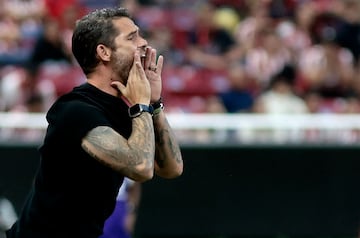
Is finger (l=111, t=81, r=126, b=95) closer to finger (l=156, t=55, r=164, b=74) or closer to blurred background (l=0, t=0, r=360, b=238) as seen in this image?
finger (l=156, t=55, r=164, b=74)

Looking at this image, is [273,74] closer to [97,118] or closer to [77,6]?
[77,6]

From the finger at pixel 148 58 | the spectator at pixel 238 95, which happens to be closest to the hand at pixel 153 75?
the finger at pixel 148 58

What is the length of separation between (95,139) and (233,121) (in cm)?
641

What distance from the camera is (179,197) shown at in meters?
11.0

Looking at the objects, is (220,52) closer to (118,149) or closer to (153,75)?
(153,75)

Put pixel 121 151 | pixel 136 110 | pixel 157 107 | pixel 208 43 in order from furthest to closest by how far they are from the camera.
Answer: pixel 208 43 < pixel 157 107 < pixel 136 110 < pixel 121 151

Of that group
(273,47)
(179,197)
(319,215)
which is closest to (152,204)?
(179,197)

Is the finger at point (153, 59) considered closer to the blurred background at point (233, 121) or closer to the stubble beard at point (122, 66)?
the stubble beard at point (122, 66)

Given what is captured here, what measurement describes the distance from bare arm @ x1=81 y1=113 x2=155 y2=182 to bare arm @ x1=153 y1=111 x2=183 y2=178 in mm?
442

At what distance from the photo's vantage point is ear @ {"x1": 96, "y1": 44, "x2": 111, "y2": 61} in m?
4.66

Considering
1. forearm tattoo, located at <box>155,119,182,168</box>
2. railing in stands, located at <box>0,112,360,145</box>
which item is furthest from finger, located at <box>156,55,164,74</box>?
railing in stands, located at <box>0,112,360,145</box>

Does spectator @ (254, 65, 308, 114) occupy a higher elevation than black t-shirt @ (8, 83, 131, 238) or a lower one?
lower

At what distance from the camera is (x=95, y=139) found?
4492 mm

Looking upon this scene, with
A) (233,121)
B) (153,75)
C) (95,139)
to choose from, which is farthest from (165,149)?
(233,121)
